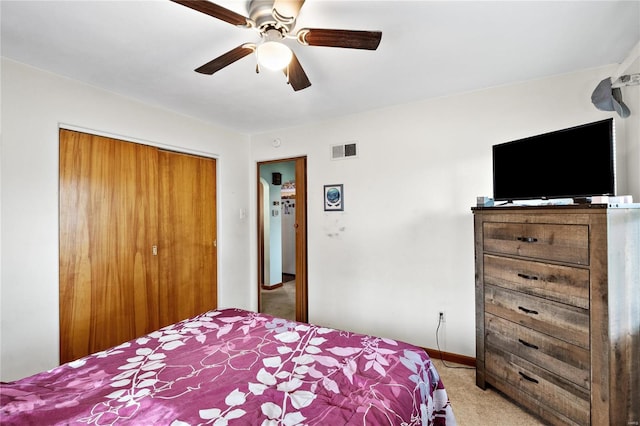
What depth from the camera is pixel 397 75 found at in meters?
2.23

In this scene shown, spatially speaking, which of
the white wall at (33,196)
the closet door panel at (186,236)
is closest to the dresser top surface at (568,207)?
the closet door panel at (186,236)

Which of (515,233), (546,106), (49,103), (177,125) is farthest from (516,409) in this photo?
(49,103)

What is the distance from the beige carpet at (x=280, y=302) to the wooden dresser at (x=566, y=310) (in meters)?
2.52

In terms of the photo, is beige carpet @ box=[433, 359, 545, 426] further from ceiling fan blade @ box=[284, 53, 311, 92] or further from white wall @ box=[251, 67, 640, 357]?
ceiling fan blade @ box=[284, 53, 311, 92]

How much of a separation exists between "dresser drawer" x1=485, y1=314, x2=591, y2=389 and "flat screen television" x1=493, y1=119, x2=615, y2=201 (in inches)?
34.6

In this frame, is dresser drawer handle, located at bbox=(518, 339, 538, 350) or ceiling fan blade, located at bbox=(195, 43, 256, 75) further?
dresser drawer handle, located at bbox=(518, 339, 538, 350)

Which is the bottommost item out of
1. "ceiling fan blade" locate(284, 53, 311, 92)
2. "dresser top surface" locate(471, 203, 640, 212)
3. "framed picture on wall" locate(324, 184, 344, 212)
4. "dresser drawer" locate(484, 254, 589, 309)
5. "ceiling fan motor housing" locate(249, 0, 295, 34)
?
"dresser drawer" locate(484, 254, 589, 309)

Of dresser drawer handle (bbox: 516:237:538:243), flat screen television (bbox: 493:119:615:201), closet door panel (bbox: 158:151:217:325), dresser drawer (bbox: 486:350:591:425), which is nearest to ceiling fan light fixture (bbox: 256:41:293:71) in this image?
flat screen television (bbox: 493:119:615:201)

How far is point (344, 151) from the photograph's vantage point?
3152 mm

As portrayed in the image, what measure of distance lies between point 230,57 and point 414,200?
200cm

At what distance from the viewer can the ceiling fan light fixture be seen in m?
1.36

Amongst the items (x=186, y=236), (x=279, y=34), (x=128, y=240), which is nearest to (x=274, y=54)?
(x=279, y=34)

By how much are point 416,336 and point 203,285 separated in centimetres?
239

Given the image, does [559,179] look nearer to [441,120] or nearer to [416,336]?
[441,120]
